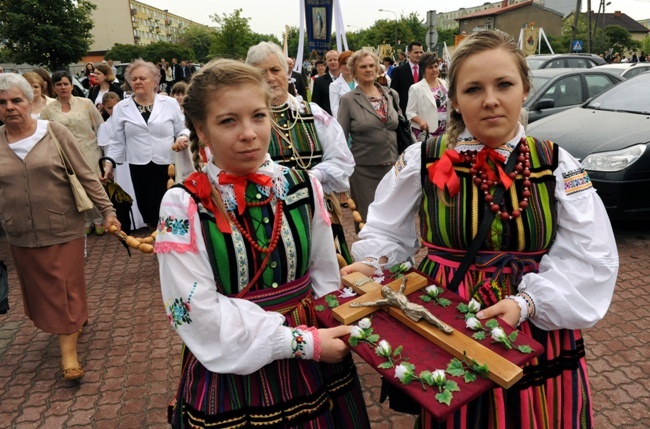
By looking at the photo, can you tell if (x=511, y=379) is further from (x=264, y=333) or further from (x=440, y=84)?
(x=440, y=84)

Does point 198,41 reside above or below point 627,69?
above

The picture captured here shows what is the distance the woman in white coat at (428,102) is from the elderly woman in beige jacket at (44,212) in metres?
4.39

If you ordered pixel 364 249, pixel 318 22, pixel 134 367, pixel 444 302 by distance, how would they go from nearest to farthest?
1. pixel 444 302
2. pixel 364 249
3. pixel 134 367
4. pixel 318 22

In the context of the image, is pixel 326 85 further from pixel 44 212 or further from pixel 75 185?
pixel 44 212

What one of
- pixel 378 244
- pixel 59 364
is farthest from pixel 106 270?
pixel 378 244

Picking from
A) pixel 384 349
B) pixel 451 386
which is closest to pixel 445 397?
pixel 451 386

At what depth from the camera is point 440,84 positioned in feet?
23.0

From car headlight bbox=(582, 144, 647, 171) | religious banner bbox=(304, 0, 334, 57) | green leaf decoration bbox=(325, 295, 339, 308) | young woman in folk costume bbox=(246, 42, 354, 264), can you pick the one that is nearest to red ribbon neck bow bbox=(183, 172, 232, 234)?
green leaf decoration bbox=(325, 295, 339, 308)

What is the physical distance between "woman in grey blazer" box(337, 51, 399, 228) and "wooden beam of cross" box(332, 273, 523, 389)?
3.43m

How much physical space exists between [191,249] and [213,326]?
0.26 metres

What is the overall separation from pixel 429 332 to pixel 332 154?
226cm

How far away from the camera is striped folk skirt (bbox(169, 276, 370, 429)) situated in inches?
68.1

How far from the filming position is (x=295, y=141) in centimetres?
349

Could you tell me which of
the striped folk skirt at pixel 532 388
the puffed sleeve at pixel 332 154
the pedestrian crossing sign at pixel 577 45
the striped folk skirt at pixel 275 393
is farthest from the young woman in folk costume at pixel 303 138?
the pedestrian crossing sign at pixel 577 45
